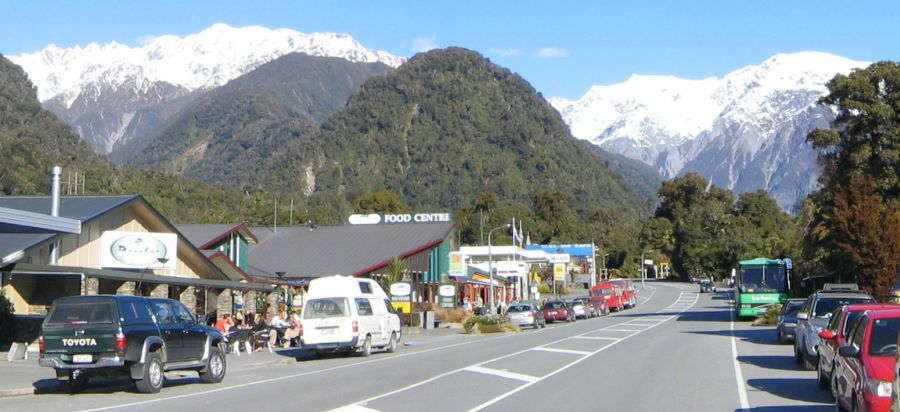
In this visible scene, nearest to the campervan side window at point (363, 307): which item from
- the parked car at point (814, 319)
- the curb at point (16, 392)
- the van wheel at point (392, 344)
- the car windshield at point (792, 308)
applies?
the van wheel at point (392, 344)

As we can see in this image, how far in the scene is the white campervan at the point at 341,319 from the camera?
29.4 metres

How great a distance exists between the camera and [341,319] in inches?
1160

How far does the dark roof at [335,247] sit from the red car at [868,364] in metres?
43.2

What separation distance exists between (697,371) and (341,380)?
318 inches

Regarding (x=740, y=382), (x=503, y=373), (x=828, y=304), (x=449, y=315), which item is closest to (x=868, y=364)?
(x=740, y=382)

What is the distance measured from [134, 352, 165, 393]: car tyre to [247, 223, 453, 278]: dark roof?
3626cm

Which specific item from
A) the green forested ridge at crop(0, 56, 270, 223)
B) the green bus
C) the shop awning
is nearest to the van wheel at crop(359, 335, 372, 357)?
the shop awning

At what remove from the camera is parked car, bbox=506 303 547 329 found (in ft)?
175

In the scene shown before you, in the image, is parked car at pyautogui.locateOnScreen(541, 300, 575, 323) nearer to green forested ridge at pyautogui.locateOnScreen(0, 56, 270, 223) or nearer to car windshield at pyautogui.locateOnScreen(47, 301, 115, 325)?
car windshield at pyautogui.locateOnScreen(47, 301, 115, 325)

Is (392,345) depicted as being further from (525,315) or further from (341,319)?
(525,315)

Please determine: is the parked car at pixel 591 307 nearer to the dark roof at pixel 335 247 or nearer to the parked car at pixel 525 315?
the dark roof at pixel 335 247

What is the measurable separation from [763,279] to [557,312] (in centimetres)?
1432

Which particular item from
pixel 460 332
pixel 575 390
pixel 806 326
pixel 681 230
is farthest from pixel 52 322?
pixel 681 230

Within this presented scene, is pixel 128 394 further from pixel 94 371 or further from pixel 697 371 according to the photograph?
pixel 697 371
